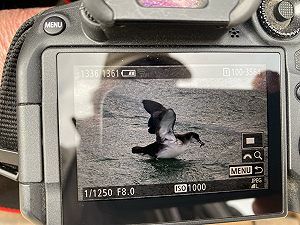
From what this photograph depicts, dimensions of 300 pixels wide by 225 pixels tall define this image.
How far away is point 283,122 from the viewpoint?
425 mm

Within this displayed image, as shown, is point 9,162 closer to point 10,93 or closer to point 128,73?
point 10,93

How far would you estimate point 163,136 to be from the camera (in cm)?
40

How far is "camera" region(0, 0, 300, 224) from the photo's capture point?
379 mm

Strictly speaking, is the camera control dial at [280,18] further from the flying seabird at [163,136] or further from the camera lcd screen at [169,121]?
the flying seabird at [163,136]

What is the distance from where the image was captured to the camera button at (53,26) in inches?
14.9

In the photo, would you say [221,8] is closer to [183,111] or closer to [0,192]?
[183,111]

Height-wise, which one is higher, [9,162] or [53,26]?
[53,26]

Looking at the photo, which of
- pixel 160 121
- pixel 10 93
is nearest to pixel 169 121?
pixel 160 121

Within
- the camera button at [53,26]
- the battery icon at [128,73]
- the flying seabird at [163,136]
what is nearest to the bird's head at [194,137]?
the flying seabird at [163,136]

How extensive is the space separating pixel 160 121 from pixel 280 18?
243 mm

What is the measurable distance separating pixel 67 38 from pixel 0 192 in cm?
40

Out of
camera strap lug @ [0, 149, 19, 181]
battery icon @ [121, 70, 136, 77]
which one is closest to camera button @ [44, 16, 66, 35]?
battery icon @ [121, 70, 136, 77]

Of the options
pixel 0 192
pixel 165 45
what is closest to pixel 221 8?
pixel 165 45

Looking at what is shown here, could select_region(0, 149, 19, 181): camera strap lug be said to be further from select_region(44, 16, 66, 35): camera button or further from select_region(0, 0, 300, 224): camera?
select_region(44, 16, 66, 35): camera button
